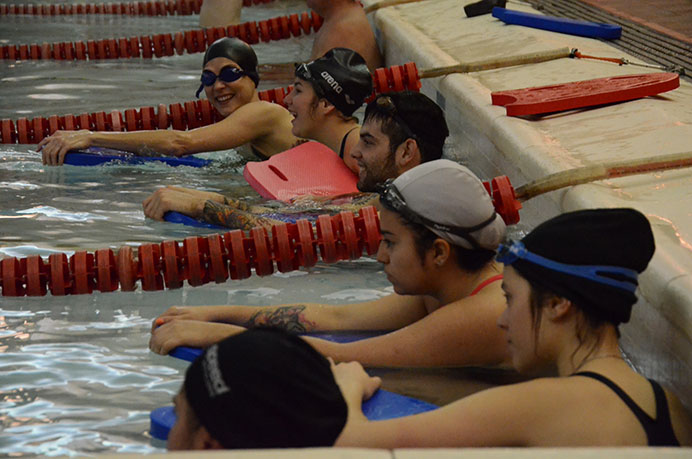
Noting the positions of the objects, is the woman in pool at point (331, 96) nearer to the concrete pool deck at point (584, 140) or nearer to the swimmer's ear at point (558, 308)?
the concrete pool deck at point (584, 140)

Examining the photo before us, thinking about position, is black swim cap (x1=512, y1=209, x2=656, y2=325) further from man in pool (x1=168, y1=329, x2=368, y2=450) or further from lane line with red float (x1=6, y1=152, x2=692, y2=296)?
lane line with red float (x1=6, y1=152, x2=692, y2=296)

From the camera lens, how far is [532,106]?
4375mm

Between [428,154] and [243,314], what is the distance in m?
1.27

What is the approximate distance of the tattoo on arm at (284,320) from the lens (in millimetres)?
3146

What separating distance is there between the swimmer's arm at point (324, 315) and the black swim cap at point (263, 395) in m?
1.38

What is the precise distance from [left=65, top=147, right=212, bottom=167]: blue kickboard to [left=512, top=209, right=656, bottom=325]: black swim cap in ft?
11.6

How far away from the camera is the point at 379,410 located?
254cm

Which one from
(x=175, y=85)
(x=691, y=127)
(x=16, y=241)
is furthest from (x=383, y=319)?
(x=175, y=85)

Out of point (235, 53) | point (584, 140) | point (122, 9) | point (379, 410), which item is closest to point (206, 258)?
point (379, 410)

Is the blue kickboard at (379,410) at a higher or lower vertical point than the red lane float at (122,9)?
lower

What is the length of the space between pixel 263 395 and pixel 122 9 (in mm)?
10886

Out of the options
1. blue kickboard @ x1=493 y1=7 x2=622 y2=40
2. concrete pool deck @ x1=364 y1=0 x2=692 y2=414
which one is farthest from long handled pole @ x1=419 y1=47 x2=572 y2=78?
blue kickboard @ x1=493 y1=7 x2=622 y2=40

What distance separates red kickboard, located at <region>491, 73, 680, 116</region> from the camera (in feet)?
14.2

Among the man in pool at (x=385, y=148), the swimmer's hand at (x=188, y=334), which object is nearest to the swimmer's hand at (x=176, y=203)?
the man in pool at (x=385, y=148)
